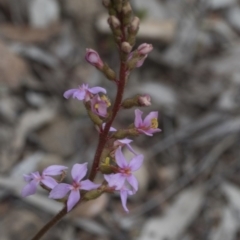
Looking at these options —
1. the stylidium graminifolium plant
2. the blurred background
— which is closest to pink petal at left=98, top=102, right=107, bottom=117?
the stylidium graminifolium plant

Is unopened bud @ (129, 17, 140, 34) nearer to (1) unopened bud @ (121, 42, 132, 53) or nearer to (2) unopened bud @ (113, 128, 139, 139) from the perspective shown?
(1) unopened bud @ (121, 42, 132, 53)

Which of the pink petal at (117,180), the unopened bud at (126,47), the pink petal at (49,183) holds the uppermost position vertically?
the unopened bud at (126,47)

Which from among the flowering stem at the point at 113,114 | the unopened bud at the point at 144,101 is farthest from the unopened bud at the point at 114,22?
the unopened bud at the point at 144,101

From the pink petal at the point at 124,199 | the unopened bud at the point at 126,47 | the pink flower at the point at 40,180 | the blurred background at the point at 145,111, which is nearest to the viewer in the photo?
the unopened bud at the point at 126,47

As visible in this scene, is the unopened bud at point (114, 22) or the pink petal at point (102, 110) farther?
the pink petal at point (102, 110)

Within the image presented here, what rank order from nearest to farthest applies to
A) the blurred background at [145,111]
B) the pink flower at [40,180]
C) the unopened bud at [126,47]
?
the unopened bud at [126,47] → the pink flower at [40,180] → the blurred background at [145,111]

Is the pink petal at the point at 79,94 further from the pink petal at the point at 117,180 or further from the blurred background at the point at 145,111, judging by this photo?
the blurred background at the point at 145,111

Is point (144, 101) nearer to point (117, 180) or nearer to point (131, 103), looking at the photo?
point (131, 103)

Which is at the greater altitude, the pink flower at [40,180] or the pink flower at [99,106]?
the pink flower at [99,106]
